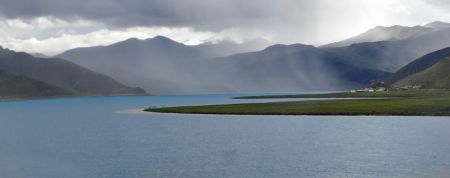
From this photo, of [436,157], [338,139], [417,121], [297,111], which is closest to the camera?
[436,157]

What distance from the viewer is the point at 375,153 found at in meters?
66.6

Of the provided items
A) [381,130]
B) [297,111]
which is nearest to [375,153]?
[381,130]

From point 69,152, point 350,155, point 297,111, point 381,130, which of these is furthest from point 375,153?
point 297,111

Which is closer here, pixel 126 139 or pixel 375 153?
pixel 375 153

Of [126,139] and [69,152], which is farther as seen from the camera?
[126,139]

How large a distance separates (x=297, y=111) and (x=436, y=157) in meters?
87.5

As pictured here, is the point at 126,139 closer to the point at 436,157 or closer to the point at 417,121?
the point at 436,157

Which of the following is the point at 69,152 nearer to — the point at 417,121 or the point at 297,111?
the point at 417,121

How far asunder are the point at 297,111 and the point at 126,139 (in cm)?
6824

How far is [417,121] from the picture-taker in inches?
4382

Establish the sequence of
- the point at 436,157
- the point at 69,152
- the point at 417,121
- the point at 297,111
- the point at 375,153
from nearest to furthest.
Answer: the point at 436,157 < the point at 375,153 < the point at 69,152 < the point at 417,121 < the point at 297,111

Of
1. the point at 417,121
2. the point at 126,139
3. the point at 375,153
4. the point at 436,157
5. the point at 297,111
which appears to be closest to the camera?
the point at 436,157

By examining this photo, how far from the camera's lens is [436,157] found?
62.0 m

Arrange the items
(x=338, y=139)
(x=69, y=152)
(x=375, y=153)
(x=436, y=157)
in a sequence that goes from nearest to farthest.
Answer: (x=436, y=157) < (x=375, y=153) < (x=69, y=152) < (x=338, y=139)
